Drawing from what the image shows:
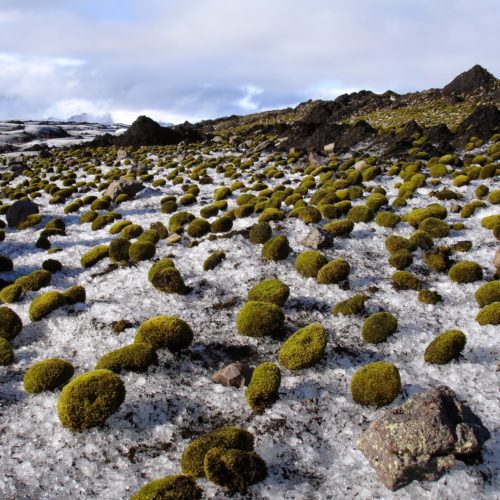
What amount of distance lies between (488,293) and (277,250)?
7913mm

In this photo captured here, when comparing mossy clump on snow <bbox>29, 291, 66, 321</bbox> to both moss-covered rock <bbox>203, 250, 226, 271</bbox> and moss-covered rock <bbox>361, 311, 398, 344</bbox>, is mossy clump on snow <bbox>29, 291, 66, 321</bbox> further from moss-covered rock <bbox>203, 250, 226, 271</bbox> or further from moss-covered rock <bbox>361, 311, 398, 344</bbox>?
moss-covered rock <bbox>361, 311, 398, 344</bbox>

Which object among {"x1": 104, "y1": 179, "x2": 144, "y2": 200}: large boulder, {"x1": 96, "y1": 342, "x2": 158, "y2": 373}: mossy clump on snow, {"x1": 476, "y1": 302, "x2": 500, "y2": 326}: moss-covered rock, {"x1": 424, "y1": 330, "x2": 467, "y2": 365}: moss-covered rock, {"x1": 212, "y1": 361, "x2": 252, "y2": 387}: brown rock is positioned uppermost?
{"x1": 104, "y1": 179, "x2": 144, "y2": 200}: large boulder

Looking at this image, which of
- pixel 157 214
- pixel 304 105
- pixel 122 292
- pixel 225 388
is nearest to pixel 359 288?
pixel 225 388

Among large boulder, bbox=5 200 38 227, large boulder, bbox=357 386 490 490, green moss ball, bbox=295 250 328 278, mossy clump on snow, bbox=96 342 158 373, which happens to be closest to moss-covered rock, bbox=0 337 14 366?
mossy clump on snow, bbox=96 342 158 373

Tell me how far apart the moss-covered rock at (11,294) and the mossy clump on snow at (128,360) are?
6.87 m

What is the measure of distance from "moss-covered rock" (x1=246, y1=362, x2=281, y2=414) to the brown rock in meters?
0.35

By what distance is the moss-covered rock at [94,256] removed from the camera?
19750 millimetres

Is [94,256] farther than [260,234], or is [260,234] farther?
Result: [94,256]

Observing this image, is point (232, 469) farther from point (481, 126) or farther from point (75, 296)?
point (481, 126)

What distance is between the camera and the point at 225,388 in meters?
11.4

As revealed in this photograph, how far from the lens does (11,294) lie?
16.5m

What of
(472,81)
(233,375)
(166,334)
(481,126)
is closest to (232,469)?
(233,375)

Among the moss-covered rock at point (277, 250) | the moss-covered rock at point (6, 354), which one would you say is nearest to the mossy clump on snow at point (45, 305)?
the moss-covered rock at point (6, 354)

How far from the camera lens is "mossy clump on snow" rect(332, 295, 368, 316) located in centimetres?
1416
